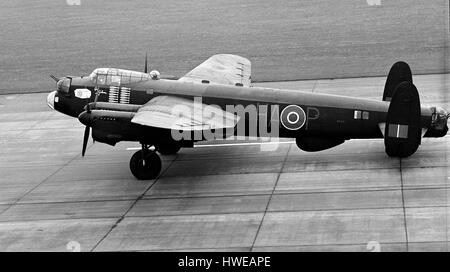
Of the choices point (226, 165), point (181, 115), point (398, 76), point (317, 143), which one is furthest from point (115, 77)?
point (398, 76)

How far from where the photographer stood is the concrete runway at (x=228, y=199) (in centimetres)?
2041

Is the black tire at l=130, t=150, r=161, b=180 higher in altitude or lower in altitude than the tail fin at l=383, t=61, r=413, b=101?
lower

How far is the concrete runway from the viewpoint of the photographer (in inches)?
803

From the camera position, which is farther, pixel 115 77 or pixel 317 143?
pixel 115 77

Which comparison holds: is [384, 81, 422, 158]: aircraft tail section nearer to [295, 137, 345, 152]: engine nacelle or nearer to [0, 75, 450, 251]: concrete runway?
[0, 75, 450, 251]: concrete runway

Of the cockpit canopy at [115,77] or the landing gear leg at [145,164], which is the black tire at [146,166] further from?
the cockpit canopy at [115,77]

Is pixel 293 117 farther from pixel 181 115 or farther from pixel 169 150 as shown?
pixel 169 150

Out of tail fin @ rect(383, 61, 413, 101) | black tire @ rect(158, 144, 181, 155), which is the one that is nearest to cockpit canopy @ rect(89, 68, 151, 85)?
black tire @ rect(158, 144, 181, 155)

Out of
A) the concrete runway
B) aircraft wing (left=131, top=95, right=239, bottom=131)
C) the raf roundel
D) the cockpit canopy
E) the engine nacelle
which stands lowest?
the concrete runway

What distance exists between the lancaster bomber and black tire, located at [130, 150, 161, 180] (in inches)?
1.3

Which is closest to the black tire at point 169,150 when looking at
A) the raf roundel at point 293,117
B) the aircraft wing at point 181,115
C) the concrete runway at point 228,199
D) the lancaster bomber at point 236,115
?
the concrete runway at point 228,199

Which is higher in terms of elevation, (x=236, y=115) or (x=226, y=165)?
(x=236, y=115)

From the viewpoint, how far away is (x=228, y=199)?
77.3 ft

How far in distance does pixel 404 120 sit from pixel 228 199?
589cm
